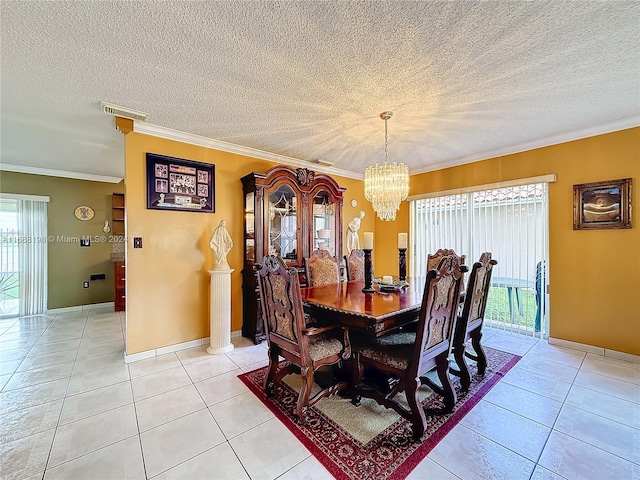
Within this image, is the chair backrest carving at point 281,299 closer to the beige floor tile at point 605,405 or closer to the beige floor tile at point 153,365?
the beige floor tile at point 153,365

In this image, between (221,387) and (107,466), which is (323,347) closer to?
(221,387)

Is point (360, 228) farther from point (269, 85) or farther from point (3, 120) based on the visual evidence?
point (3, 120)

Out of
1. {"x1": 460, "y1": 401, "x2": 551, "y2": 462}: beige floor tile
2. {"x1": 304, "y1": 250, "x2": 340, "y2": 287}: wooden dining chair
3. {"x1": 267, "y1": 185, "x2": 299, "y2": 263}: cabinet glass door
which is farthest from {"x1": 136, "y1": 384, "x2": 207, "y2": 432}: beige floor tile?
{"x1": 460, "y1": 401, "x2": 551, "y2": 462}: beige floor tile

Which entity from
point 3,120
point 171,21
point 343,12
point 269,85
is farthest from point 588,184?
point 3,120

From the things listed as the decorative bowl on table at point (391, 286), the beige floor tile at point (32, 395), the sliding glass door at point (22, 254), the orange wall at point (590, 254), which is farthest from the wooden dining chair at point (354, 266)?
the sliding glass door at point (22, 254)

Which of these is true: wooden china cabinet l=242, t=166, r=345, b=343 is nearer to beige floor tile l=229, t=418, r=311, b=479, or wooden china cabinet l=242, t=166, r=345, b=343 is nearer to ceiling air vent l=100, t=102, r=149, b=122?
ceiling air vent l=100, t=102, r=149, b=122

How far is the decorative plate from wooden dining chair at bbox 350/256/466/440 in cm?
548

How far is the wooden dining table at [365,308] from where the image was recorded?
1783mm

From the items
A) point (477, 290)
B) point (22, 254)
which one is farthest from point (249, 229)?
point (22, 254)

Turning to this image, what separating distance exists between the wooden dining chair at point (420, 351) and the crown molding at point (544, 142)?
2.57 m

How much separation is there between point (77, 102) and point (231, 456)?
10.00 feet

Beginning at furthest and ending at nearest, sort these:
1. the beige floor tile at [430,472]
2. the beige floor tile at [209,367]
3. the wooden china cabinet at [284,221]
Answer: the wooden china cabinet at [284,221] < the beige floor tile at [209,367] < the beige floor tile at [430,472]

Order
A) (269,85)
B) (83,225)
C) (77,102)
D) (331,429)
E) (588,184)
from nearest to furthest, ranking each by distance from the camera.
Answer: (331,429), (269,85), (77,102), (588,184), (83,225)

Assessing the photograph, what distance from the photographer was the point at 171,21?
1.48 m
